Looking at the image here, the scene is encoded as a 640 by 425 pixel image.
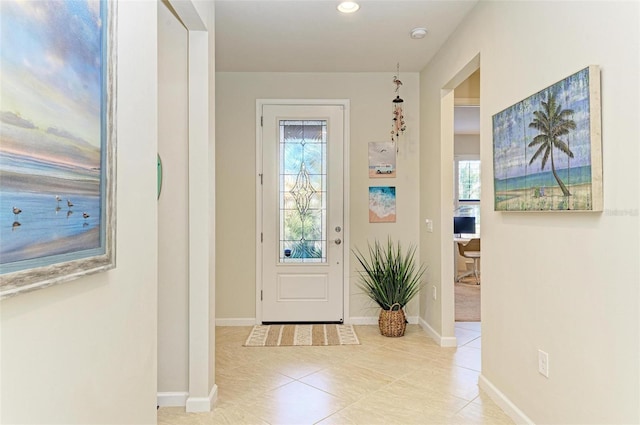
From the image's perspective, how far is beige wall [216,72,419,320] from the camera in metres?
4.14

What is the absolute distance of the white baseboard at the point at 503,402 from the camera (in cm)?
216

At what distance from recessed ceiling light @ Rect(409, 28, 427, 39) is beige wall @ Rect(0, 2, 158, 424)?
2.29 meters

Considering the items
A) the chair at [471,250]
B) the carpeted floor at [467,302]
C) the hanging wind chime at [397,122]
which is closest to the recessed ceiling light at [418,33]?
the hanging wind chime at [397,122]

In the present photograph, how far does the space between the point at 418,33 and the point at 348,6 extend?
0.70 metres

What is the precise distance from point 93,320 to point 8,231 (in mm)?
407

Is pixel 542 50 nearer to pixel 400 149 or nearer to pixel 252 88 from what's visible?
pixel 400 149

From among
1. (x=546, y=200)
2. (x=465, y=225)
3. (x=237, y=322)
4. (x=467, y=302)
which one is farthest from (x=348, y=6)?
(x=465, y=225)

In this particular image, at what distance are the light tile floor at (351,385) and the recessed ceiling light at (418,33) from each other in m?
2.59

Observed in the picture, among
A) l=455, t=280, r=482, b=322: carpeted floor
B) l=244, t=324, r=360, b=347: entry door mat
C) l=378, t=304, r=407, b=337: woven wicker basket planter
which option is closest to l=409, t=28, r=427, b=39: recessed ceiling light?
l=378, t=304, r=407, b=337: woven wicker basket planter

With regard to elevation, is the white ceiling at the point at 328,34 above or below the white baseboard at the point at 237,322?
above

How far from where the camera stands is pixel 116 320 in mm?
1203

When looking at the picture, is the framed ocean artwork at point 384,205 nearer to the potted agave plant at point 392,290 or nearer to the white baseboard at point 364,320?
the potted agave plant at point 392,290

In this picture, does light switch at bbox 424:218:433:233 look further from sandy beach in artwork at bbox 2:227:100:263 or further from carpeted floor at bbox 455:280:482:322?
sandy beach in artwork at bbox 2:227:100:263

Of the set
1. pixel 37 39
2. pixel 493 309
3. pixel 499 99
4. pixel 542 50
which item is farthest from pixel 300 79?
pixel 37 39
